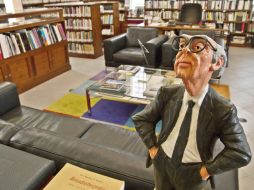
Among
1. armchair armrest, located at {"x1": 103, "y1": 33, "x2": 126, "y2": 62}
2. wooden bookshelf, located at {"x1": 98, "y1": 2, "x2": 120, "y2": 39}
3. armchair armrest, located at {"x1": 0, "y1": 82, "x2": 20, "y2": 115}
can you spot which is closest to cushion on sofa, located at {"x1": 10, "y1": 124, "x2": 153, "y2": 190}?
armchair armrest, located at {"x1": 0, "y1": 82, "x2": 20, "y2": 115}

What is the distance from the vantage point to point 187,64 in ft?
2.26

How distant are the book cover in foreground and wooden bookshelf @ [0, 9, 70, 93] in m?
2.68

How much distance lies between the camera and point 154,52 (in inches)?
143

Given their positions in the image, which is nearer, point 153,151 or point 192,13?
point 153,151

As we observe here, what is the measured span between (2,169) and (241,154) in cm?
98

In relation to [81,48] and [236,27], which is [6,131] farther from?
[236,27]

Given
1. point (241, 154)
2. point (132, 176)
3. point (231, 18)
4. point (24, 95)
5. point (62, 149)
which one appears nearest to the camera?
point (241, 154)

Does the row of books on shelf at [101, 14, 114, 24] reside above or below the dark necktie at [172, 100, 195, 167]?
above

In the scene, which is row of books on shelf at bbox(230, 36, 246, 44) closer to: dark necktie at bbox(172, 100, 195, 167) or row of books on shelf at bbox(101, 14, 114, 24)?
row of books on shelf at bbox(101, 14, 114, 24)

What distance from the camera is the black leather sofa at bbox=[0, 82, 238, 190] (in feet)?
3.26

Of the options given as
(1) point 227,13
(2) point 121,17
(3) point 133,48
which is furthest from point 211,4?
(3) point 133,48

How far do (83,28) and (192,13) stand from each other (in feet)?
7.82

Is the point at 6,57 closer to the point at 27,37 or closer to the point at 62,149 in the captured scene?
the point at 27,37

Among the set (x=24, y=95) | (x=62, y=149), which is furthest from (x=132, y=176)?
(x=24, y=95)
